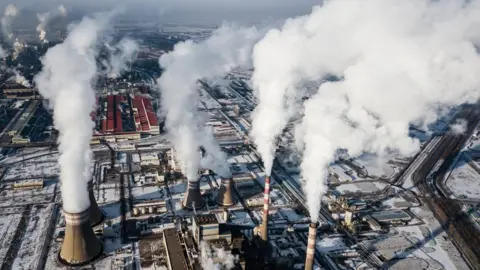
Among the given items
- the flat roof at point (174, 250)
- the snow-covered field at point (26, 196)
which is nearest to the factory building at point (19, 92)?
the snow-covered field at point (26, 196)

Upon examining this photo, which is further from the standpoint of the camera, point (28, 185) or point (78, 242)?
point (28, 185)

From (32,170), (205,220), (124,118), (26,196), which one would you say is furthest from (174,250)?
(124,118)

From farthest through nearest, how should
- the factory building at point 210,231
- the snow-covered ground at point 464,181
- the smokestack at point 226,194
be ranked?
the snow-covered ground at point 464,181 < the smokestack at point 226,194 < the factory building at point 210,231

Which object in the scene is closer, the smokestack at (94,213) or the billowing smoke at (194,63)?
the smokestack at (94,213)

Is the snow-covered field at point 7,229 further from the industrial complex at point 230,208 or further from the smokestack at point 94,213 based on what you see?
the smokestack at point 94,213

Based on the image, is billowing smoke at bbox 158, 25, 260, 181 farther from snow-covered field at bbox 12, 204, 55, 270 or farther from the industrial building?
the industrial building

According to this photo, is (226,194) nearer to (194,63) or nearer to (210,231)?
(210,231)

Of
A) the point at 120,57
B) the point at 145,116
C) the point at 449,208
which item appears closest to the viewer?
the point at 449,208
